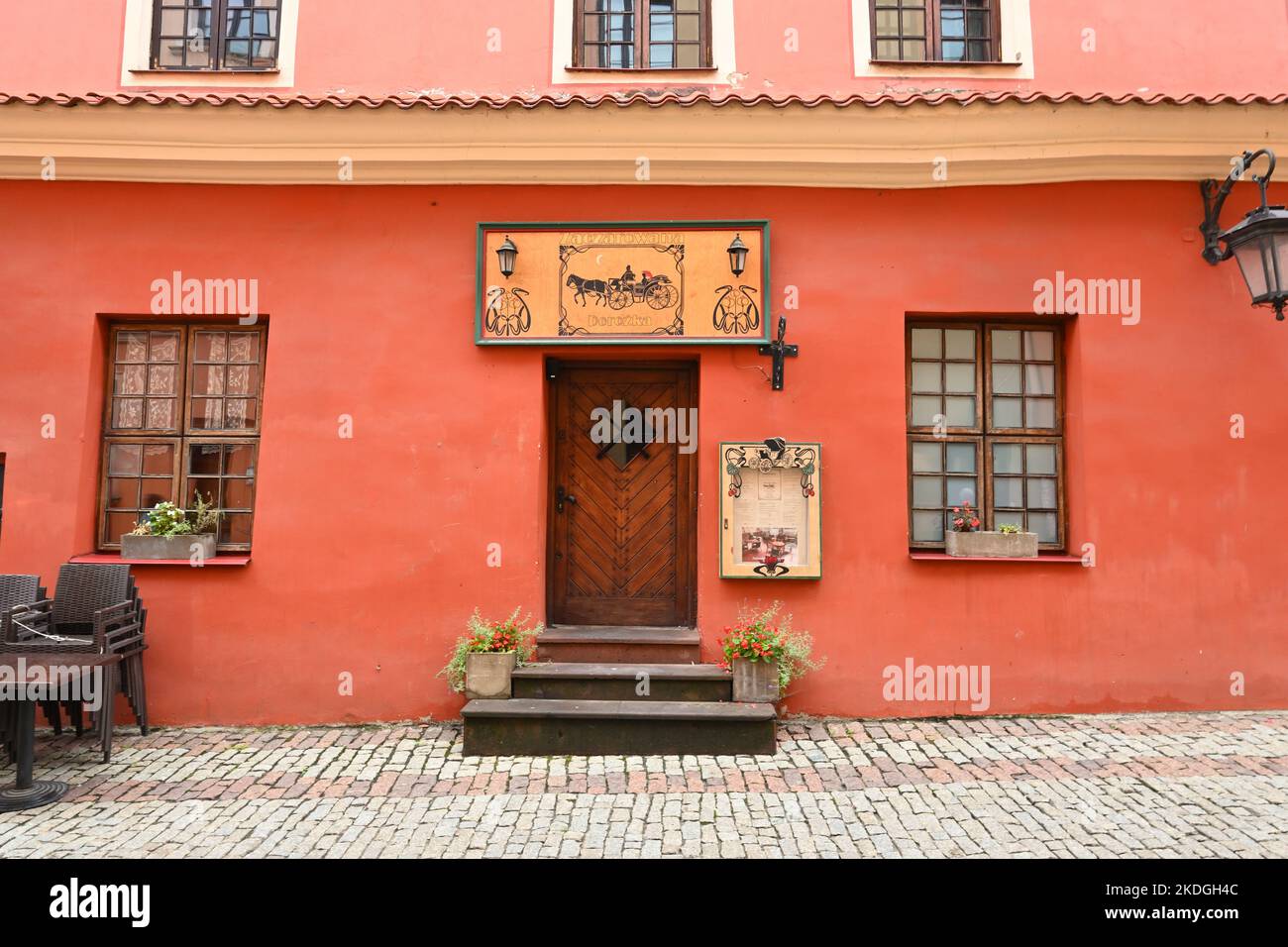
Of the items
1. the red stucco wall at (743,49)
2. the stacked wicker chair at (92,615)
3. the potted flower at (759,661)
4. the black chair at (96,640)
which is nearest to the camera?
the black chair at (96,640)

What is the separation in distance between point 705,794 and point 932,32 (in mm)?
6122

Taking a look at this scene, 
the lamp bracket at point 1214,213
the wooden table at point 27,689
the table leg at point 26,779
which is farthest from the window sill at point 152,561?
the lamp bracket at point 1214,213

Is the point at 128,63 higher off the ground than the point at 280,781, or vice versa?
the point at 128,63

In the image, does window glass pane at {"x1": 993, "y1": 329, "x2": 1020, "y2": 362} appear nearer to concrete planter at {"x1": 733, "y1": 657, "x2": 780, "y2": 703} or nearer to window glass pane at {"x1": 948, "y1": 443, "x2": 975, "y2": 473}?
window glass pane at {"x1": 948, "y1": 443, "x2": 975, "y2": 473}

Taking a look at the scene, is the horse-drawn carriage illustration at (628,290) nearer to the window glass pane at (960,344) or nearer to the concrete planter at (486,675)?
the window glass pane at (960,344)

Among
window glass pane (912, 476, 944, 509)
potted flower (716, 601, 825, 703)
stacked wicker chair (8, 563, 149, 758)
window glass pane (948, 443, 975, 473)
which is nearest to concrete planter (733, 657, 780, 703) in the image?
potted flower (716, 601, 825, 703)

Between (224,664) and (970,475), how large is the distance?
226 inches

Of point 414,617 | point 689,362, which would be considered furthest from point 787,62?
point 414,617

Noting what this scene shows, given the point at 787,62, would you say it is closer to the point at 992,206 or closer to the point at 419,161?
the point at 992,206

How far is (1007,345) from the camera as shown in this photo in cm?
605

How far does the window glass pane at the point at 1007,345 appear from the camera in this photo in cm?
605

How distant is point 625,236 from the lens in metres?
5.88

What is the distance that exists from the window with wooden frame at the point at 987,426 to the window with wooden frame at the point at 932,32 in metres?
2.31

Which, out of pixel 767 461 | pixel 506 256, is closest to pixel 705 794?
pixel 767 461
